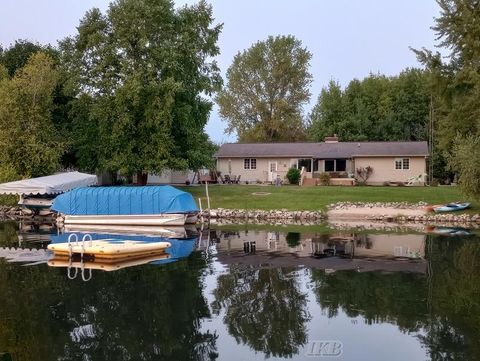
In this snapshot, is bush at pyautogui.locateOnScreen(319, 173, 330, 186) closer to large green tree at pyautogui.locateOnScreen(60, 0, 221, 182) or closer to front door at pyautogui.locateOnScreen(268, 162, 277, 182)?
front door at pyautogui.locateOnScreen(268, 162, 277, 182)

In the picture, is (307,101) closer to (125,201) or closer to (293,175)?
(293,175)

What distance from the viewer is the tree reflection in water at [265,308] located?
11.8 metres

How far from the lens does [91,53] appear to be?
45094mm

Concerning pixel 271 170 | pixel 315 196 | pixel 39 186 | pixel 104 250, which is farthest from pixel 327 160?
pixel 104 250

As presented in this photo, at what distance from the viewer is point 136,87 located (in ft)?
137

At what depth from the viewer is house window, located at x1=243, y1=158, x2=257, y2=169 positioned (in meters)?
57.8

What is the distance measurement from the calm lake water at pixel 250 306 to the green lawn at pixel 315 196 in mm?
17234

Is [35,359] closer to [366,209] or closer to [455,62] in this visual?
[366,209]

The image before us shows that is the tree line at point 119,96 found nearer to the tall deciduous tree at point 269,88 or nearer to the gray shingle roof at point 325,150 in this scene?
the gray shingle roof at point 325,150

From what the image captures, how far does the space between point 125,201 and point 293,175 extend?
70.7 ft

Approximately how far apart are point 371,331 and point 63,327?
6.95 meters

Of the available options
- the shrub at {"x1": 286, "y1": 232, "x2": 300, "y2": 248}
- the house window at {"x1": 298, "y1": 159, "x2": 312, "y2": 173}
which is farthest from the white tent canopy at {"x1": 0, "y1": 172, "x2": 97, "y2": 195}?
the house window at {"x1": 298, "y1": 159, "x2": 312, "y2": 173}

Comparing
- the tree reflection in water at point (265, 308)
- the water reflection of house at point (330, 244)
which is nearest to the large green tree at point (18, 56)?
the water reflection of house at point (330, 244)

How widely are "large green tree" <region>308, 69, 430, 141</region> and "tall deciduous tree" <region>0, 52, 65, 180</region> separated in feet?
133
